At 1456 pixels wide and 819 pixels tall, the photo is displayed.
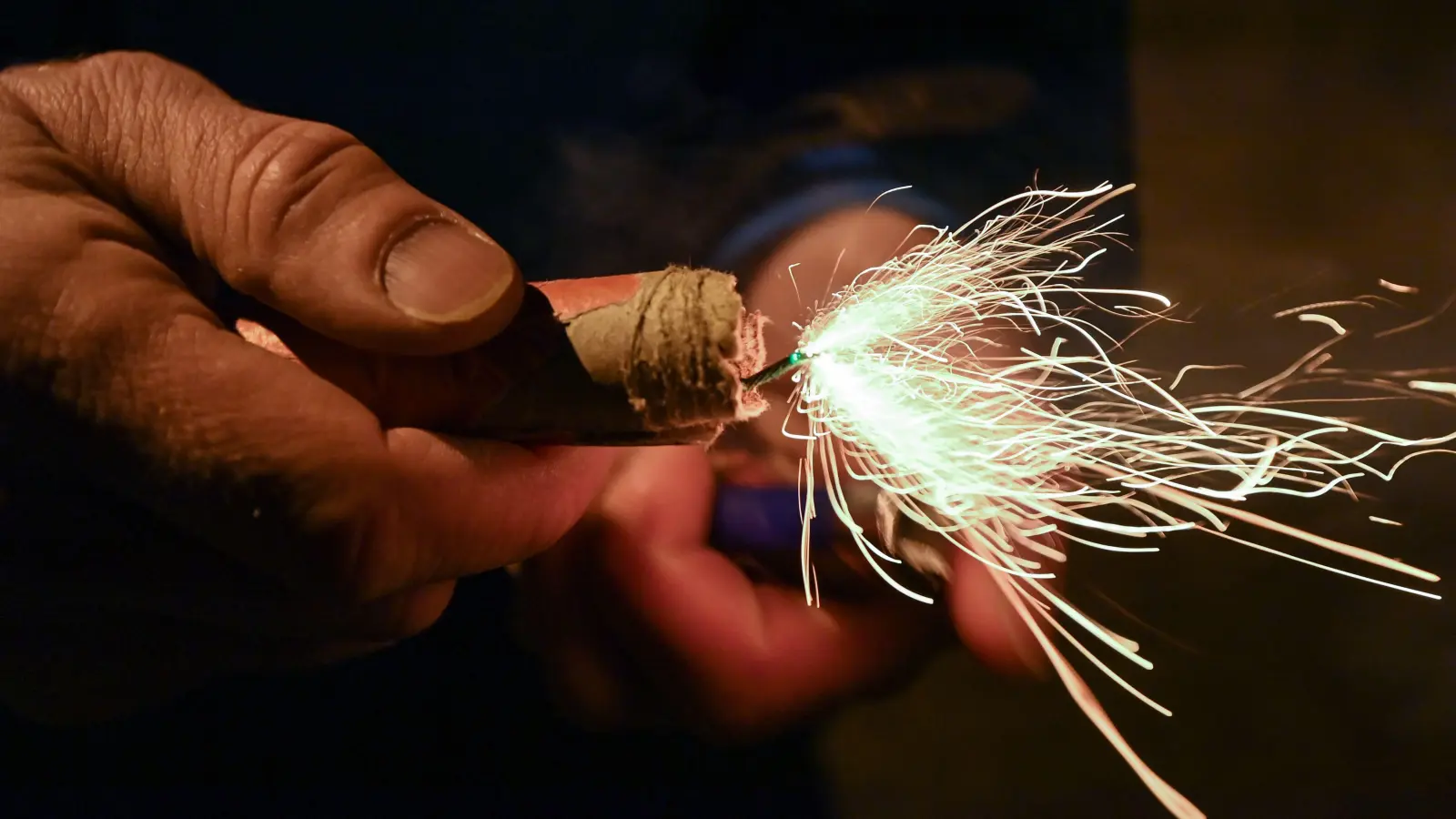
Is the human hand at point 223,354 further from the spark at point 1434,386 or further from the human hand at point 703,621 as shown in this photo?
the spark at point 1434,386

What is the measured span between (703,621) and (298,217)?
1.60ft

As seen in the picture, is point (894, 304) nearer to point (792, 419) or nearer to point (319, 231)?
point (792, 419)

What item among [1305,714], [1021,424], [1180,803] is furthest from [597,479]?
[1305,714]

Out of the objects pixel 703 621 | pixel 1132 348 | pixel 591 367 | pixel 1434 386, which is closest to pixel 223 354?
pixel 591 367

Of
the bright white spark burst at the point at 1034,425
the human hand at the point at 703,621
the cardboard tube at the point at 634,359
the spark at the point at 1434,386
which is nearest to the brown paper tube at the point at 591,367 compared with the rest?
the cardboard tube at the point at 634,359

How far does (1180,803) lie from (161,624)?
0.93 meters

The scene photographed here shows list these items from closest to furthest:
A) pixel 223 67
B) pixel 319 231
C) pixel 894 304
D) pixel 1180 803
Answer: pixel 319 231, pixel 894 304, pixel 1180 803, pixel 223 67

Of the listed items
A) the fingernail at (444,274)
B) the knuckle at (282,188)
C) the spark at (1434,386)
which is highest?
the knuckle at (282,188)

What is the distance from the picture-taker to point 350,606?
512 mm

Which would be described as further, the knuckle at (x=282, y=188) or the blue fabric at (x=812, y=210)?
the blue fabric at (x=812, y=210)

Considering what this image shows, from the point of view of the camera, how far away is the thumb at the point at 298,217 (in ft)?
1.44

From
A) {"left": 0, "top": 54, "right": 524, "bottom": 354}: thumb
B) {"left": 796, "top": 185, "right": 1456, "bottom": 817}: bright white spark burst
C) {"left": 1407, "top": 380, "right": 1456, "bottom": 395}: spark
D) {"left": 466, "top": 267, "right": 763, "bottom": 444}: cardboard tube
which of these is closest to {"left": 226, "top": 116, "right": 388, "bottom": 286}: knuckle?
{"left": 0, "top": 54, "right": 524, "bottom": 354}: thumb

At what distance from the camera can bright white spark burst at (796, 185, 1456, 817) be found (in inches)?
24.6

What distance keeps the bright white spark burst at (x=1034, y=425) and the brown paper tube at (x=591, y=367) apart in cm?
12
